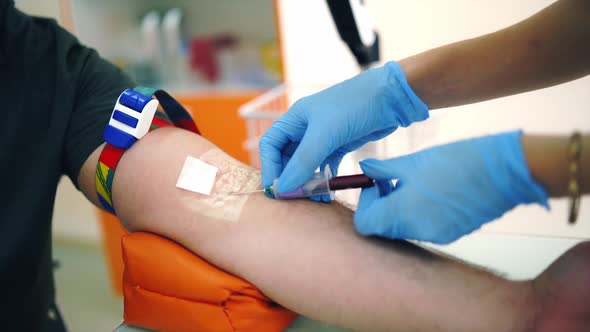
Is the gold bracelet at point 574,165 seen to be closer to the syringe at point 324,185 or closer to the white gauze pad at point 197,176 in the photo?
the syringe at point 324,185

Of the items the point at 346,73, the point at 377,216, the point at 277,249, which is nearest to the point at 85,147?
the point at 277,249

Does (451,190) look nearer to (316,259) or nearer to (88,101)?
(316,259)

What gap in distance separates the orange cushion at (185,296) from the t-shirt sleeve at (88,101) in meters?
0.23

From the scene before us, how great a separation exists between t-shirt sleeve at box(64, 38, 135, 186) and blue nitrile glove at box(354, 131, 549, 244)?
0.52 m

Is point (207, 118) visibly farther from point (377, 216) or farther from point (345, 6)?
point (377, 216)

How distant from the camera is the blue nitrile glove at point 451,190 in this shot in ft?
2.00

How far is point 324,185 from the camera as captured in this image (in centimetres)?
78

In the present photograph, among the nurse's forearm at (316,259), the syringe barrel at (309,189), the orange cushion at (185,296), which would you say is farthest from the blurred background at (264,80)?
the orange cushion at (185,296)

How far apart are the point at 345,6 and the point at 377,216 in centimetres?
53

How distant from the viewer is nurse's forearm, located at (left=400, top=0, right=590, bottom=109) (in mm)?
788

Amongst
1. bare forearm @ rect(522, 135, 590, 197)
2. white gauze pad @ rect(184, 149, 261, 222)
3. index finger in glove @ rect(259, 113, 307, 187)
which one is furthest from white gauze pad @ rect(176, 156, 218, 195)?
bare forearm @ rect(522, 135, 590, 197)

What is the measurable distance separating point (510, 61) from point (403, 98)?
0.66ft

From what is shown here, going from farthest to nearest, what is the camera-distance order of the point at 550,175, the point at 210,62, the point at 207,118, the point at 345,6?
the point at 210,62
the point at 207,118
the point at 345,6
the point at 550,175

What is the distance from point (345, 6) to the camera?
1009 mm
